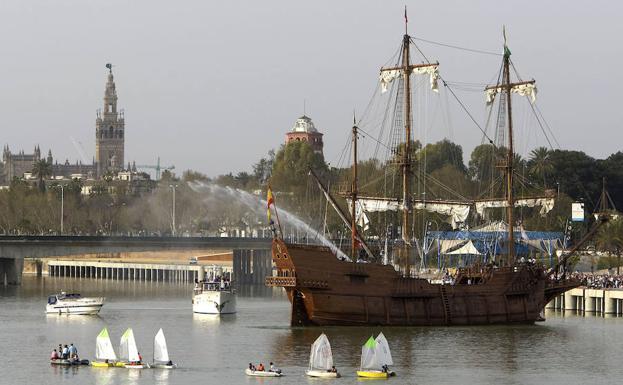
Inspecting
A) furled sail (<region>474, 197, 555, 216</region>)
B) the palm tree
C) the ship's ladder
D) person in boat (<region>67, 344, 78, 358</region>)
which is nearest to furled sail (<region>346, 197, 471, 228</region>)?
furled sail (<region>474, 197, 555, 216</region>)

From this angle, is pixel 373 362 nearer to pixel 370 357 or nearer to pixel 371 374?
pixel 370 357

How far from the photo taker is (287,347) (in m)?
103

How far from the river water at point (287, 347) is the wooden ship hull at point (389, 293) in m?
1.16

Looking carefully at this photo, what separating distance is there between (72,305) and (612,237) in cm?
5708

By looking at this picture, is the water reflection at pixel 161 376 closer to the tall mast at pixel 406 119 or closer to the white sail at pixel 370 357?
the white sail at pixel 370 357

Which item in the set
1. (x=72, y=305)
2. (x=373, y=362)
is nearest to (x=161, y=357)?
(x=373, y=362)

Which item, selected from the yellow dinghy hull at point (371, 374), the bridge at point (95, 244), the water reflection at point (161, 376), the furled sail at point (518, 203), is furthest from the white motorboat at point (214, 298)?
the bridge at point (95, 244)

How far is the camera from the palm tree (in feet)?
514

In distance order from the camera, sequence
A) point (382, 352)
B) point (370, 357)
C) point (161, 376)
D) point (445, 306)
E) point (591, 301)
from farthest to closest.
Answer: point (591, 301) → point (445, 306) → point (382, 352) → point (161, 376) → point (370, 357)

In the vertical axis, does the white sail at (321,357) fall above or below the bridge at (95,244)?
below

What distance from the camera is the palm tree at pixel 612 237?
514ft

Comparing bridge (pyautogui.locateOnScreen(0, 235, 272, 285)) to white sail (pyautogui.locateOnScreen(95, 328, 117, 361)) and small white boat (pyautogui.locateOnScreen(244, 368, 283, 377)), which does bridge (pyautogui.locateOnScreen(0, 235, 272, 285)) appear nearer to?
white sail (pyautogui.locateOnScreen(95, 328, 117, 361))

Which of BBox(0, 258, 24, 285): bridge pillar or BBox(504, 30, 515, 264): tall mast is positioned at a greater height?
BBox(504, 30, 515, 264): tall mast

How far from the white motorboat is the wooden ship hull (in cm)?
1836
